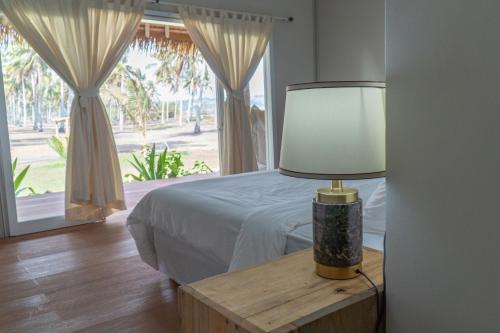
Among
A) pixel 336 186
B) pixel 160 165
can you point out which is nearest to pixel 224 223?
pixel 336 186

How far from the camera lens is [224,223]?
6.84 feet

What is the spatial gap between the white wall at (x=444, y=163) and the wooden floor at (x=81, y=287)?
1.57 m

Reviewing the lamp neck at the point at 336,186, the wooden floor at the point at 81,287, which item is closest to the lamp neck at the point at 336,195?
the lamp neck at the point at 336,186

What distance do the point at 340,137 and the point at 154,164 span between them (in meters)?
4.87

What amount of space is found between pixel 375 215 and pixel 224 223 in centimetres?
69

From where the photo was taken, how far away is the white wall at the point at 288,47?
5.20 m

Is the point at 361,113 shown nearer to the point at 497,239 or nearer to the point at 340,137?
the point at 340,137

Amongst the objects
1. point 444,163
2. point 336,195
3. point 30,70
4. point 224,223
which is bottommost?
point 224,223

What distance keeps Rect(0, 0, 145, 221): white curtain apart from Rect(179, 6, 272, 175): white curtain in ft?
2.44

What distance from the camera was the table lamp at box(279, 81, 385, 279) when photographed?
1060 mm

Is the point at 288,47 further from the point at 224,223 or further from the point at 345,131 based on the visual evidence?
the point at 345,131

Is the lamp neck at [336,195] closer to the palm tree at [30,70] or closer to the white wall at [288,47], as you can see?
the palm tree at [30,70]

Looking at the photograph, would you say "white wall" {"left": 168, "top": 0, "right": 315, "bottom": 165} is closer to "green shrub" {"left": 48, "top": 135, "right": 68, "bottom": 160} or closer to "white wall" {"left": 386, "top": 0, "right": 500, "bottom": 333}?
"green shrub" {"left": 48, "top": 135, "right": 68, "bottom": 160}

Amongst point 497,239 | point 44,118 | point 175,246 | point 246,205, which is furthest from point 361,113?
point 44,118
